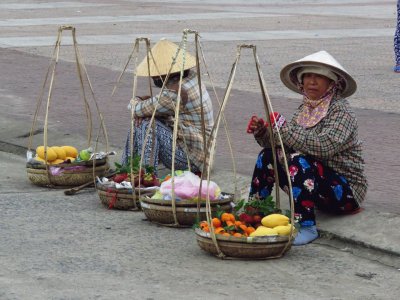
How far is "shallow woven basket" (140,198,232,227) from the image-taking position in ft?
20.6

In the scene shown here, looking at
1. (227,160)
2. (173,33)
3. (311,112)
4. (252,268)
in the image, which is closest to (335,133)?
(311,112)

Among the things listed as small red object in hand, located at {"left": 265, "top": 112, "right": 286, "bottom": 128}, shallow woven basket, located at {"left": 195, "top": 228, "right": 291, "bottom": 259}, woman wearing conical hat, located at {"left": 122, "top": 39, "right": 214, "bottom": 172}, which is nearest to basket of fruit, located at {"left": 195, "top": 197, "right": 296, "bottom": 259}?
shallow woven basket, located at {"left": 195, "top": 228, "right": 291, "bottom": 259}

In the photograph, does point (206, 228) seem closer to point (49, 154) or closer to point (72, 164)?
point (72, 164)

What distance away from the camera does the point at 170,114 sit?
7371mm

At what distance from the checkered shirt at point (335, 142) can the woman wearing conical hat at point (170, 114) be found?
1286 mm

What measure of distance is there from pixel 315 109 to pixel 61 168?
210 centimetres

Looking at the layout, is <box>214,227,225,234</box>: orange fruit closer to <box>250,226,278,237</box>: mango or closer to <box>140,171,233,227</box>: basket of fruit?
<box>250,226,278,237</box>: mango

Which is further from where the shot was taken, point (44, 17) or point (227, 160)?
point (44, 17)

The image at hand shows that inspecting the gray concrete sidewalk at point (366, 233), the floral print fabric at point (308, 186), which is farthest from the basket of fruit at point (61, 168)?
the floral print fabric at point (308, 186)

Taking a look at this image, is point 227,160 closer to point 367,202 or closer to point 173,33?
point 367,202

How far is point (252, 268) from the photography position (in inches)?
216

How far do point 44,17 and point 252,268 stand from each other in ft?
52.6

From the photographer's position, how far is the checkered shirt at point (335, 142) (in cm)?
602

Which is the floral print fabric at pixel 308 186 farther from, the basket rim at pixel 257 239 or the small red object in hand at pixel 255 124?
the basket rim at pixel 257 239
